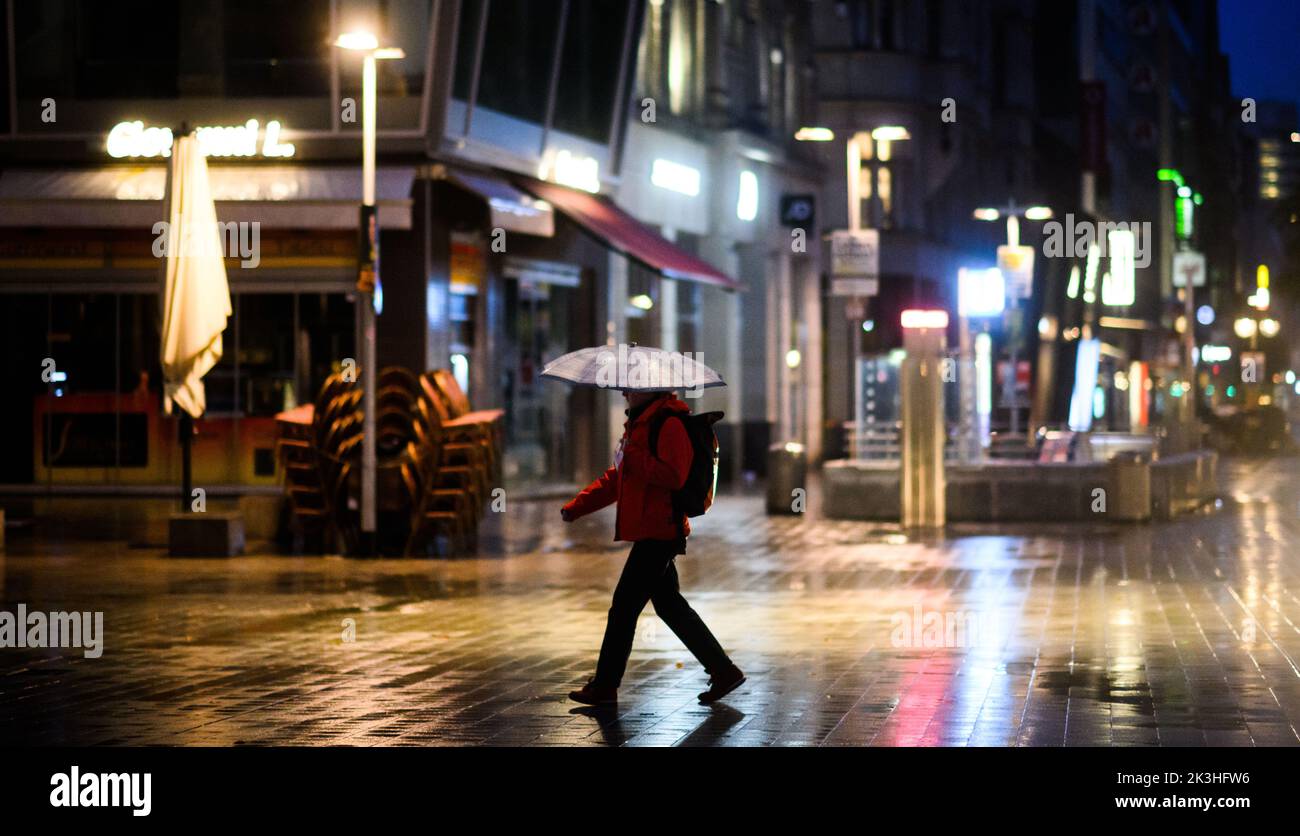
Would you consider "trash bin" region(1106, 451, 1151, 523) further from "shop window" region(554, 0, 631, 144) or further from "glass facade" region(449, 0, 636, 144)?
"shop window" region(554, 0, 631, 144)

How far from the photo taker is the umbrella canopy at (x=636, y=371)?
396 inches

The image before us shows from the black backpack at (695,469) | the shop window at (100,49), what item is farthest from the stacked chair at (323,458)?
the black backpack at (695,469)

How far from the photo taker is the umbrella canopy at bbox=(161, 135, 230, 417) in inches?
757

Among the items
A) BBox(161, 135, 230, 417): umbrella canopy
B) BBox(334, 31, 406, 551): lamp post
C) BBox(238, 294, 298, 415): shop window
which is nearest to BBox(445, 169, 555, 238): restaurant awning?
BBox(238, 294, 298, 415): shop window

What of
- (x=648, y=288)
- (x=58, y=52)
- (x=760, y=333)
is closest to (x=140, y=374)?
(x=58, y=52)

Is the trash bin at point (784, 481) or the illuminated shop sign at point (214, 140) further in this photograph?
the illuminated shop sign at point (214, 140)

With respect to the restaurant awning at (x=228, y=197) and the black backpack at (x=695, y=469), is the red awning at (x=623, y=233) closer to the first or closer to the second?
the restaurant awning at (x=228, y=197)

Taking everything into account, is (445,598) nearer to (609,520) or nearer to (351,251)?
(609,520)

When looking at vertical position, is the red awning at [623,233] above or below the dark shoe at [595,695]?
above

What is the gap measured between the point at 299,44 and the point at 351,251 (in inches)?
107

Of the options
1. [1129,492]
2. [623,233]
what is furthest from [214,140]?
[1129,492]

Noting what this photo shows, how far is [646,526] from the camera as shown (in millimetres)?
10102

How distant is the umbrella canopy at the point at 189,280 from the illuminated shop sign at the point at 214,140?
22.2 ft

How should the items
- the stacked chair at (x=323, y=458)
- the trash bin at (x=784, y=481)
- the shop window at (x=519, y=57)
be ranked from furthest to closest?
the shop window at (x=519, y=57) < the trash bin at (x=784, y=481) < the stacked chair at (x=323, y=458)
